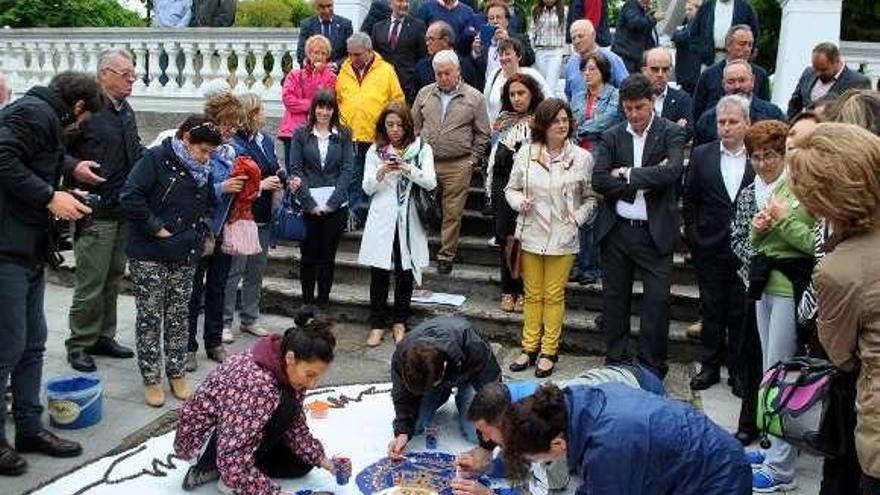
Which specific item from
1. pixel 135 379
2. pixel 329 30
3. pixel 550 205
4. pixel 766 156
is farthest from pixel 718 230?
pixel 329 30

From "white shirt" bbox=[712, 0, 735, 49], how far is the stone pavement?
375 centimetres

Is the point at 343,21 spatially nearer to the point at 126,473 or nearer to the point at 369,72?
the point at 369,72

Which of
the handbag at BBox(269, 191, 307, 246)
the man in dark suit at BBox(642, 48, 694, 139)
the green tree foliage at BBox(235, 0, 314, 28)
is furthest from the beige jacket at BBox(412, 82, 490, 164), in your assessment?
the green tree foliage at BBox(235, 0, 314, 28)

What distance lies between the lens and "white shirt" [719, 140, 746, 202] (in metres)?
5.37

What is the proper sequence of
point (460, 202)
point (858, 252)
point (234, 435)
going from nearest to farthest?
point (858, 252) → point (234, 435) → point (460, 202)

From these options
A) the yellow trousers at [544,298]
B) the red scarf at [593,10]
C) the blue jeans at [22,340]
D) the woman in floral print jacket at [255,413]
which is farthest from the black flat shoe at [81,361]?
the red scarf at [593,10]

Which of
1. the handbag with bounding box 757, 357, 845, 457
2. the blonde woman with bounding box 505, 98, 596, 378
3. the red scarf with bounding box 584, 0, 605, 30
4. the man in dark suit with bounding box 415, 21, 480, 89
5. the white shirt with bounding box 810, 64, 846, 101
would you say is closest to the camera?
the handbag with bounding box 757, 357, 845, 457

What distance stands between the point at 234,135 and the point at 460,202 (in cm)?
195

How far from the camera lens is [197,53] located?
9602 mm

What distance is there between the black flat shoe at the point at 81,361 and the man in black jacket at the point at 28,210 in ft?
3.97

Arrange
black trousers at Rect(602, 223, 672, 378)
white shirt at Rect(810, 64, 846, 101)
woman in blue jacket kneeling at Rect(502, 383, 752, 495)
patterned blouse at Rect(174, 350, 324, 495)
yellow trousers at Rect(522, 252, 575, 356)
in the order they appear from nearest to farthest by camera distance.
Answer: woman in blue jacket kneeling at Rect(502, 383, 752, 495) < patterned blouse at Rect(174, 350, 324, 495) < black trousers at Rect(602, 223, 672, 378) < yellow trousers at Rect(522, 252, 575, 356) < white shirt at Rect(810, 64, 846, 101)

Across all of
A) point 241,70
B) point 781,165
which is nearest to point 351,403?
point 781,165

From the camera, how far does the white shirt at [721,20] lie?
8180 mm

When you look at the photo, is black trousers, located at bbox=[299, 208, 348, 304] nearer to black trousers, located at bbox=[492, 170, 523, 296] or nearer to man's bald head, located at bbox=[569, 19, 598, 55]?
black trousers, located at bbox=[492, 170, 523, 296]
